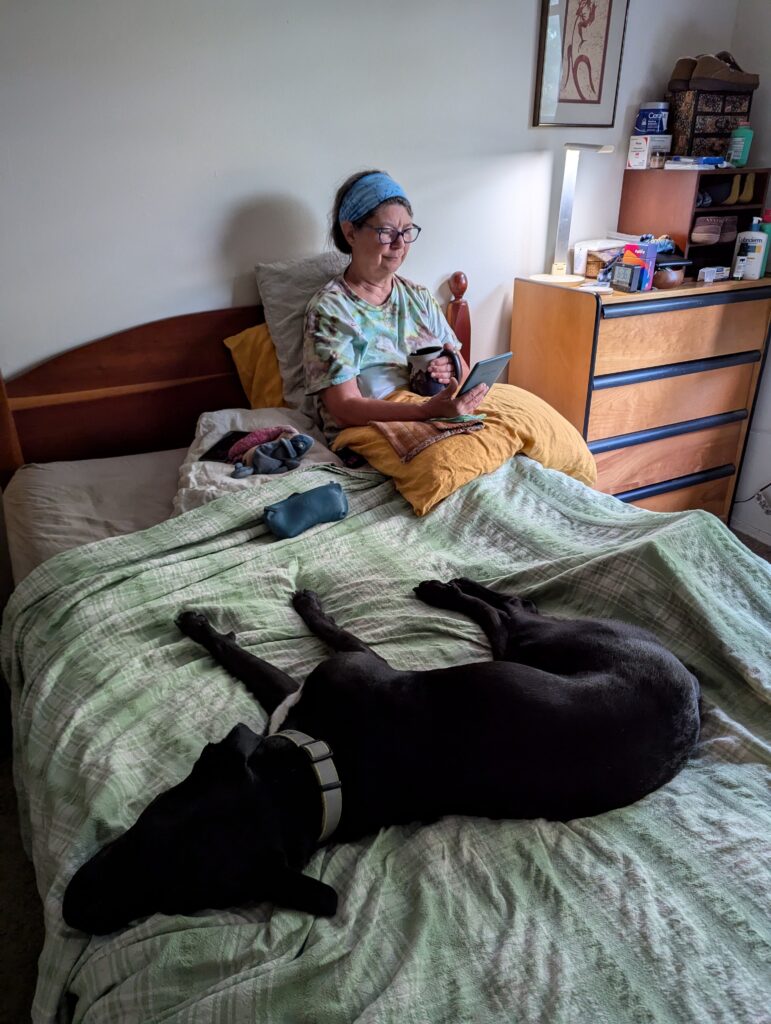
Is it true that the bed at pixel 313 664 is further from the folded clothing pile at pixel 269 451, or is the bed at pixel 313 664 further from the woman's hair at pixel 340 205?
the woman's hair at pixel 340 205

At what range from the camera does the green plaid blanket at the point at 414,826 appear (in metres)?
0.80

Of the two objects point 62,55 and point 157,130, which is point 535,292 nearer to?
point 157,130

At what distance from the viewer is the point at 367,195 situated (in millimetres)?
2004

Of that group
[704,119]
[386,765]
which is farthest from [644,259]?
[386,765]

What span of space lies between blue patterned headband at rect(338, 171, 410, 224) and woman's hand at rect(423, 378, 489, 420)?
55 centimetres

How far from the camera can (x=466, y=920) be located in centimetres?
87

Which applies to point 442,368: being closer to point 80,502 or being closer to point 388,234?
point 388,234

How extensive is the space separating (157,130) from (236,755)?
177 centimetres

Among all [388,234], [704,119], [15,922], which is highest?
[704,119]

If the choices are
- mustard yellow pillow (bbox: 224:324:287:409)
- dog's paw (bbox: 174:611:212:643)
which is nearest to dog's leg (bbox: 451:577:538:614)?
dog's paw (bbox: 174:611:212:643)

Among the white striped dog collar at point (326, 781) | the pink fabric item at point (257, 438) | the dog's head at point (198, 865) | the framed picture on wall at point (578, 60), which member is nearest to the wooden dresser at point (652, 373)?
the framed picture on wall at point (578, 60)

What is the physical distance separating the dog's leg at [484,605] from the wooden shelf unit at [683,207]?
1841 mm

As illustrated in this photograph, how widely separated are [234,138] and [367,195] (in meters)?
0.44

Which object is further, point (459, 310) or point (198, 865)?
point (459, 310)
